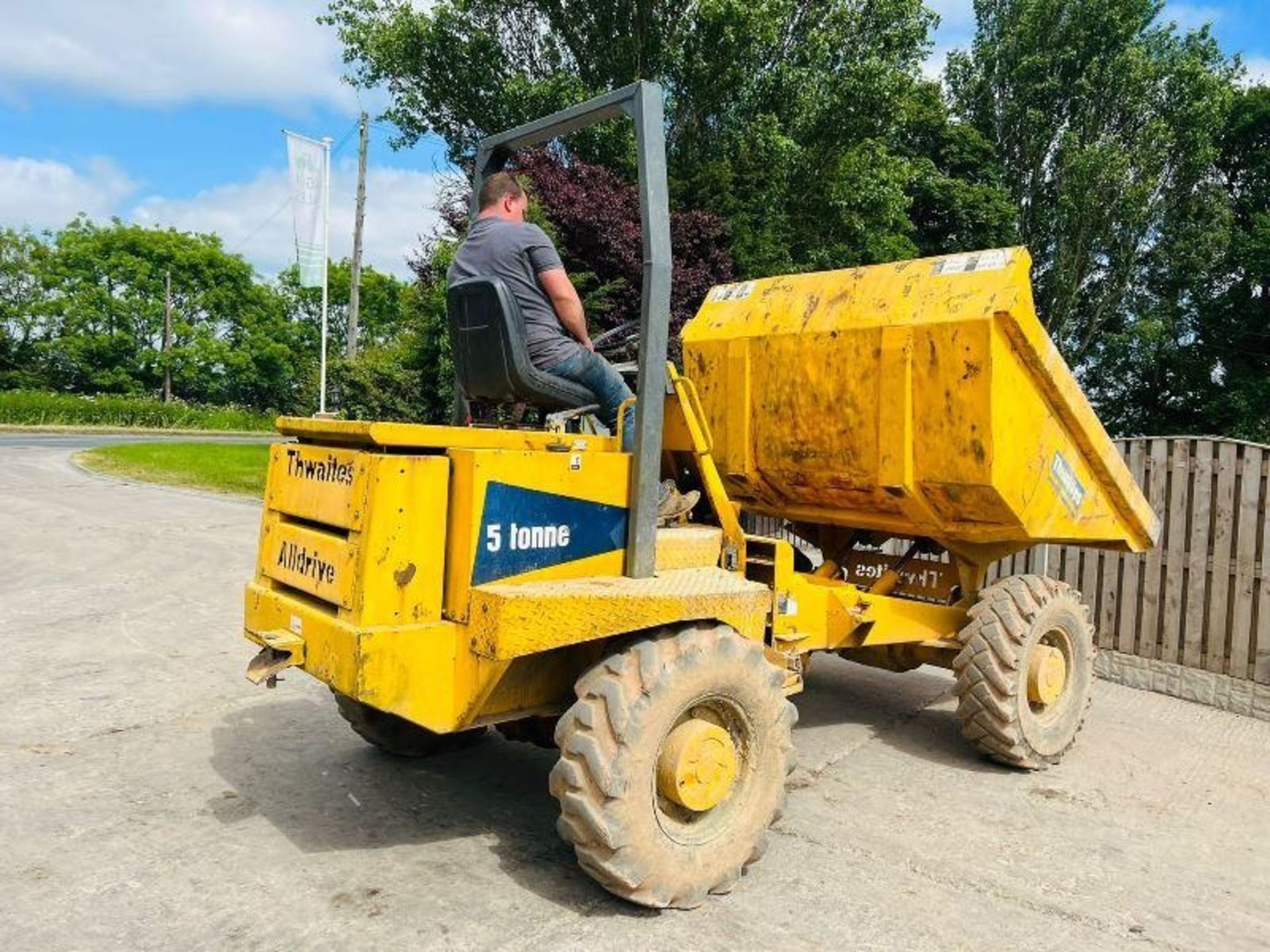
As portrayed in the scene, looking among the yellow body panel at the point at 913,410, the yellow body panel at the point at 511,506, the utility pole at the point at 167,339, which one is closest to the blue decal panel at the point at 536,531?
the yellow body panel at the point at 511,506

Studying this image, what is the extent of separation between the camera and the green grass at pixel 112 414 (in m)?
41.2

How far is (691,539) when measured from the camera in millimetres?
4238

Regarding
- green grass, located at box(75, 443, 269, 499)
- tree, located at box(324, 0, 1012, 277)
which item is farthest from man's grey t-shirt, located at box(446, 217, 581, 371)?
tree, located at box(324, 0, 1012, 277)

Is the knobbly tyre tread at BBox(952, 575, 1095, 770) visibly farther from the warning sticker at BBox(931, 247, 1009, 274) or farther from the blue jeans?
the blue jeans

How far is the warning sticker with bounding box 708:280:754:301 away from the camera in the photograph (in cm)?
576

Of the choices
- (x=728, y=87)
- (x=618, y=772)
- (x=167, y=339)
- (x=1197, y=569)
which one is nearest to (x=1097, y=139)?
(x=728, y=87)

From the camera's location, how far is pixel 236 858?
3777mm

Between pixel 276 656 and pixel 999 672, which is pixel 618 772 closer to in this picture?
pixel 276 656

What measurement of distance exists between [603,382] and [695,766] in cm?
153

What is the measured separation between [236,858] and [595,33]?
715 inches

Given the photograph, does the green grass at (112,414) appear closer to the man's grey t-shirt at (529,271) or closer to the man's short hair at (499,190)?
the man's short hair at (499,190)

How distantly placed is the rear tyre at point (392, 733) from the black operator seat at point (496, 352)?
164cm

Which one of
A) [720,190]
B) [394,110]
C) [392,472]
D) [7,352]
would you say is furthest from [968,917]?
[7,352]

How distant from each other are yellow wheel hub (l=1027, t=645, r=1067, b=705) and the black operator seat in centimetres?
287
